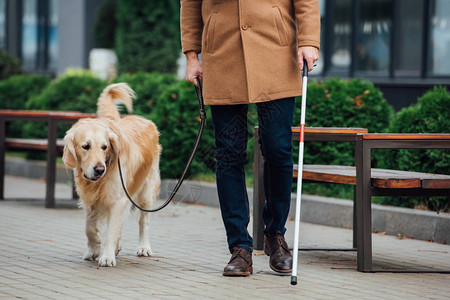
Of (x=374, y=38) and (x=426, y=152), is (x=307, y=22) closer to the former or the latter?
(x=426, y=152)

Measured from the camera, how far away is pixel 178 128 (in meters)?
10.0

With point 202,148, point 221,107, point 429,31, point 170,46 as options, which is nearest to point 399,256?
point 221,107

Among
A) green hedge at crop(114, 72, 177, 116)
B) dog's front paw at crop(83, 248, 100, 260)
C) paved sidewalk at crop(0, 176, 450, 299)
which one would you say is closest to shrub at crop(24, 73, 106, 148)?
green hedge at crop(114, 72, 177, 116)

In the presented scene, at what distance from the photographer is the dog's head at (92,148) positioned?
543 centimetres

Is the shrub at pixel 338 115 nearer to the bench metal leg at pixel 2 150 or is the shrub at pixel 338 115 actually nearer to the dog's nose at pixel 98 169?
the bench metal leg at pixel 2 150

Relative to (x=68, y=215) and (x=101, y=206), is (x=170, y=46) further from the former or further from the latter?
(x=101, y=206)

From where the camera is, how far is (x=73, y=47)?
22.4 m

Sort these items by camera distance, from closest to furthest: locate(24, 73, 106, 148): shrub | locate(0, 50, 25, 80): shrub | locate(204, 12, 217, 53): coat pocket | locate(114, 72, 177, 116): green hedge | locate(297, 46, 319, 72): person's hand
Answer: locate(297, 46, 319, 72): person's hand, locate(204, 12, 217, 53): coat pocket, locate(114, 72, 177, 116): green hedge, locate(24, 73, 106, 148): shrub, locate(0, 50, 25, 80): shrub

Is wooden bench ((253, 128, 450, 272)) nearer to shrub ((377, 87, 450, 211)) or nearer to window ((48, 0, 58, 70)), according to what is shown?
shrub ((377, 87, 450, 211))

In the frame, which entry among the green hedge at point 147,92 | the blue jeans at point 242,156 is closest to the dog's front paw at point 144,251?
the blue jeans at point 242,156

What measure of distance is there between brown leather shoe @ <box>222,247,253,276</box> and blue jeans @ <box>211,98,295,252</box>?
0.05 meters

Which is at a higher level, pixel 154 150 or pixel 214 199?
pixel 154 150

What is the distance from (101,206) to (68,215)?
2659 mm

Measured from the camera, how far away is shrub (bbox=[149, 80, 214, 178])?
9.87 meters
